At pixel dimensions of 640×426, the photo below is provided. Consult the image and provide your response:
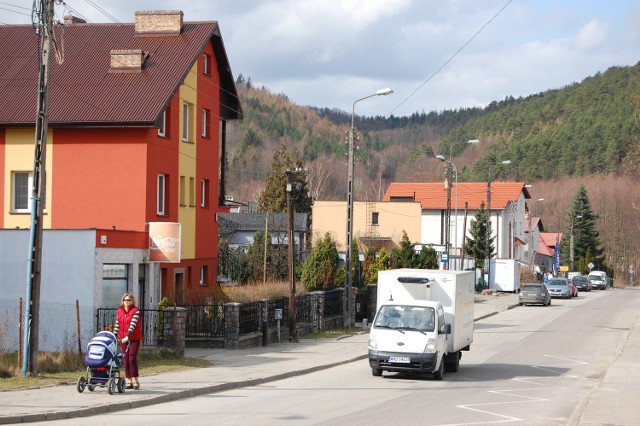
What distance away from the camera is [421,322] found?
2150cm

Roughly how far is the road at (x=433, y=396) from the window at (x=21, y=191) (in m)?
14.9

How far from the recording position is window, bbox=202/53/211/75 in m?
38.9

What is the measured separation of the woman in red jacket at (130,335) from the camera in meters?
17.2

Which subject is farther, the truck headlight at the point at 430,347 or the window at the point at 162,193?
the window at the point at 162,193

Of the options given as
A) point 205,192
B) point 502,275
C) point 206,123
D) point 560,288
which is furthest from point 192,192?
point 502,275

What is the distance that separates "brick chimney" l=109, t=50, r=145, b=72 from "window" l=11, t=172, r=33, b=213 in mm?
5322

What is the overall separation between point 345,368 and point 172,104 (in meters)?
15.4

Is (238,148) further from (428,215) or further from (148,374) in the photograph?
(148,374)

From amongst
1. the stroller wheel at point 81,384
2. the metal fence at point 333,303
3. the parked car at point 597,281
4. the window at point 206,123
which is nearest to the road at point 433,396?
the stroller wheel at point 81,384

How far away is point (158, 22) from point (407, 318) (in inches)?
819

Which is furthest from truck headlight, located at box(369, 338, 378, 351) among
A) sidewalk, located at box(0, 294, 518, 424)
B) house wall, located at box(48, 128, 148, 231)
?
house wall, located at box(48, 128, 148, 231)

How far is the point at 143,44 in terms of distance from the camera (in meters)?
37.4

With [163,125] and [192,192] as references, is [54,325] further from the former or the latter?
[192,192]

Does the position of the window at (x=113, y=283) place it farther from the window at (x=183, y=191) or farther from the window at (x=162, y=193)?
the window at (x=183, y=191)
